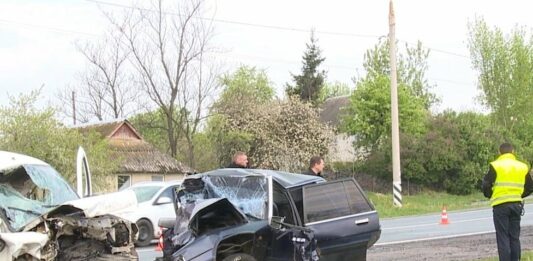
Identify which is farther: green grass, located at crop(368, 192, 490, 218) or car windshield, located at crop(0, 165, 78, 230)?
green grass, located at crop(368, 192, 490, 218)

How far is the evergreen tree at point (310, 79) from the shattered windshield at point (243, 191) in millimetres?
41850

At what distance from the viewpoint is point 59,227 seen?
298 inches

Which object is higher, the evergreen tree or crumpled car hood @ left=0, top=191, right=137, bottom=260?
the evergreen tree

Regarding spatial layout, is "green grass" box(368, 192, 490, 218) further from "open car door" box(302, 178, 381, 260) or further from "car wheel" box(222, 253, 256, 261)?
"car wheel" box(222, 253, 256, 261)

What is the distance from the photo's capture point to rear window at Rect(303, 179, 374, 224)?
9234 mm

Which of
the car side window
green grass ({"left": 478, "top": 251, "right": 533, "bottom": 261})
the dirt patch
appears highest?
the car side window

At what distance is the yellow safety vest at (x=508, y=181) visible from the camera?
9430mm

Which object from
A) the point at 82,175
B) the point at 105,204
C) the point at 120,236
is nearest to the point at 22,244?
the point at 105,204

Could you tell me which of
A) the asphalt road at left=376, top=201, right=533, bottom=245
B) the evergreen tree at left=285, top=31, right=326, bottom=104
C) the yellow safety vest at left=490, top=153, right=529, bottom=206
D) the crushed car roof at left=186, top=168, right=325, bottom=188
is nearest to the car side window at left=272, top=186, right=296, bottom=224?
the crushed car roof at left=186, top=168, right=325, bottom=188

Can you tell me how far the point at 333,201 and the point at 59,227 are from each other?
3.69m

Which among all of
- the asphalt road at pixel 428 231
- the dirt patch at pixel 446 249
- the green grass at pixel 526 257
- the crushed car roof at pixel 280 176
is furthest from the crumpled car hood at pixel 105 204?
the asphalt road at pixel 428 231

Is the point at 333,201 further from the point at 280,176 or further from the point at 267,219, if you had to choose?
the point at 267,219

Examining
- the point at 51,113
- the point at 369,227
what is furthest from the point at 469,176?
the point at 369,227

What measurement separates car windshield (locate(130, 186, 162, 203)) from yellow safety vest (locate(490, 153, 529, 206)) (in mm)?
10532
